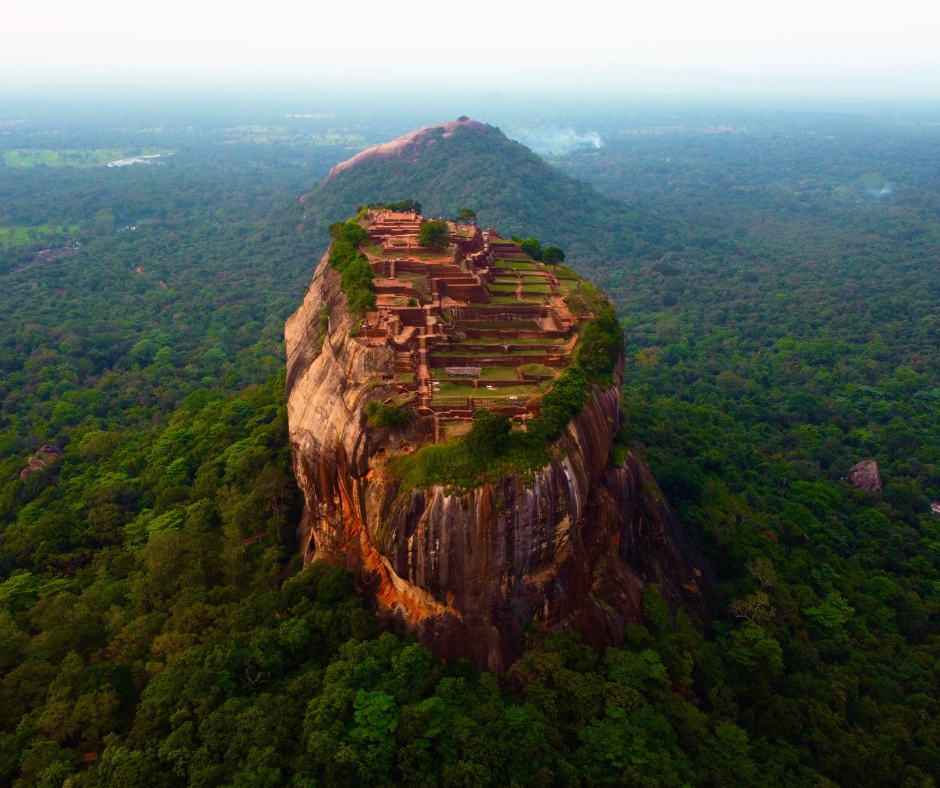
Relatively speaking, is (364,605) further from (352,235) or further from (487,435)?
(352,235)

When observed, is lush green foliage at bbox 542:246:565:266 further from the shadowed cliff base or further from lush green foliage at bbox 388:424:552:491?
lush green foliage at bbox 388:424:552:491

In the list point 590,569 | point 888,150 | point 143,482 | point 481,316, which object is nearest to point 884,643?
point 590,569

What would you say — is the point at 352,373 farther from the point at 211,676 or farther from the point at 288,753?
the point at 288,753

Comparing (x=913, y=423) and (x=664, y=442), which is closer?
(x=664, y=442)

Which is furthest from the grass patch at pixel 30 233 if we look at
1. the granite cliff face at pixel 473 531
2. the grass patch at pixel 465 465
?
the grass patch at pixel 465 465

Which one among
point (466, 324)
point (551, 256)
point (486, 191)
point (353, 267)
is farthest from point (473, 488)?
point (486, 191)

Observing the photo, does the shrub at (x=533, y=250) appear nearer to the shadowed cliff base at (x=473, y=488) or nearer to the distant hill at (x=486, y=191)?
the shadowed cliff base at (x=473, y=488)

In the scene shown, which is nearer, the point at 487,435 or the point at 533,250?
the point at 487,435
